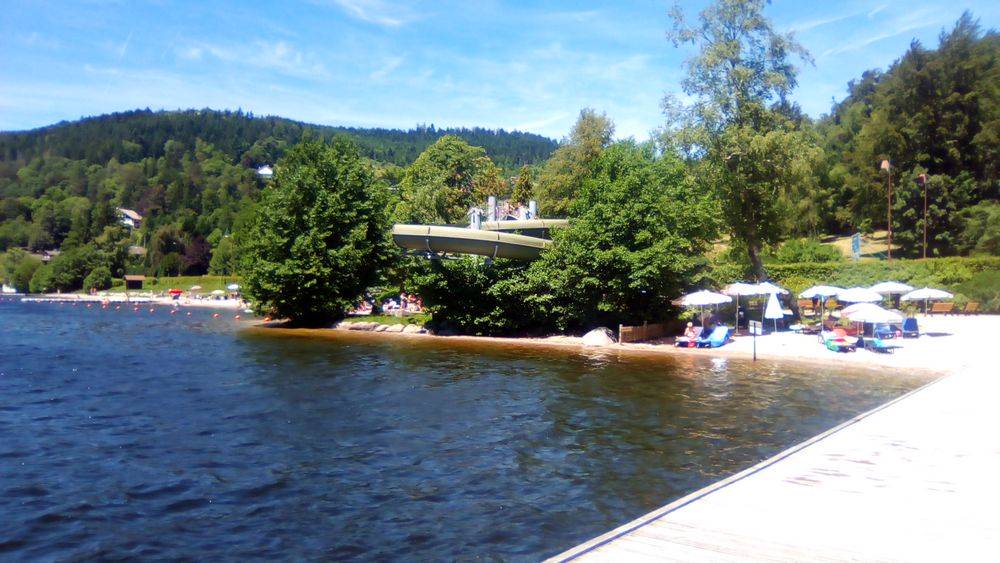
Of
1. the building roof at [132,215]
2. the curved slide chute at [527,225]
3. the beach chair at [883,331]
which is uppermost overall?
the building roof at [132,215]

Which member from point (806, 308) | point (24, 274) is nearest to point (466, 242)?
point (806, 308)

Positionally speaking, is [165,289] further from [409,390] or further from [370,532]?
[370,532]

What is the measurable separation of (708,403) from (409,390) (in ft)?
28.6

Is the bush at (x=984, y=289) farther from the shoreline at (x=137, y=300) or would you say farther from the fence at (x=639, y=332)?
the shoreline at (x=137, y=300)

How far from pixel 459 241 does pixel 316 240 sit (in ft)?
43.4

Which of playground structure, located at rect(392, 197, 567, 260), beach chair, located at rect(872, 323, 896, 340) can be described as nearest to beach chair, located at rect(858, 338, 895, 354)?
beach chair, located at rect(872, 323, 896, 340)

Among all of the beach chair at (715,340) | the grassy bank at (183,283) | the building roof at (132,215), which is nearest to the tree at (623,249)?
the beach chair at (715,340)

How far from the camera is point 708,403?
736 inches

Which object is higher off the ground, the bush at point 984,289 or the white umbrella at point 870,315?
the bush at point 984,289

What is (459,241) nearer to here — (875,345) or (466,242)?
(466,242)

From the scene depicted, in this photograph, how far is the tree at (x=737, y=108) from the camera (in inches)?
1432

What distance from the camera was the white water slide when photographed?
111 ft

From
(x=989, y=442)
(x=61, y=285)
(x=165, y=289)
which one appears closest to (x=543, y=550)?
(x=989, y=442)

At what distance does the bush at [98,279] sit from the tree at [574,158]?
8376cm
